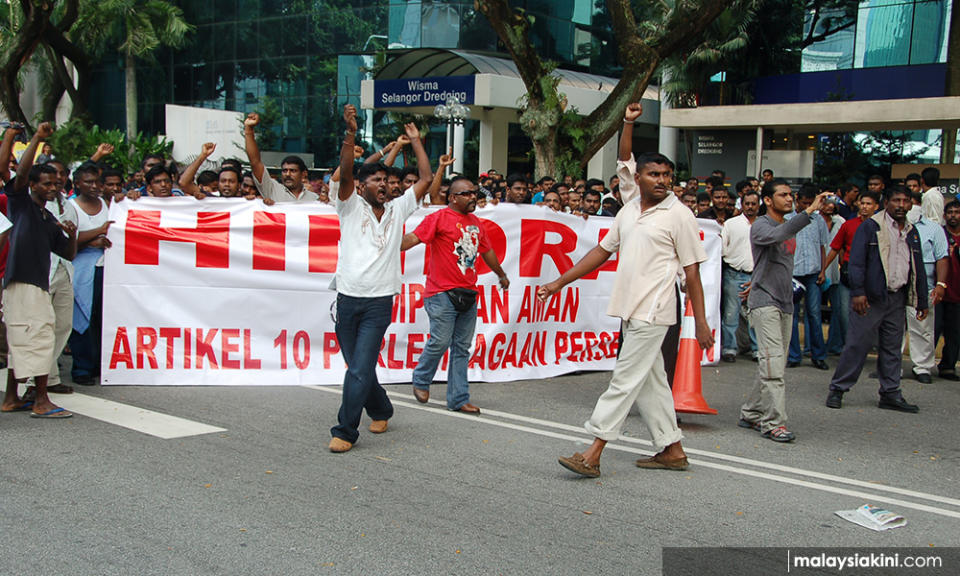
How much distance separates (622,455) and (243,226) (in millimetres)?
4342

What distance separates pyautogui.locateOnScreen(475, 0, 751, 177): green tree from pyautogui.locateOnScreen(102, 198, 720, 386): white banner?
5.96 m

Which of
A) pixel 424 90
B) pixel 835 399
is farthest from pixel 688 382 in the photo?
pixel 424 90

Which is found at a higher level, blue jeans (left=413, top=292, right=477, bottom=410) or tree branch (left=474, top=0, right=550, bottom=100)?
tree branch (left=474, top=0, right=550, bottom=100)

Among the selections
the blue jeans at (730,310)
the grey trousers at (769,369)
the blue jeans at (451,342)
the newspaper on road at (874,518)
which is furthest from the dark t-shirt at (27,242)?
the blue jeans at (730,310)

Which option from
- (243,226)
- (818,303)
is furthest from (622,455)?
(818,303)

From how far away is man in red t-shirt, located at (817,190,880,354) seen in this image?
981 cm

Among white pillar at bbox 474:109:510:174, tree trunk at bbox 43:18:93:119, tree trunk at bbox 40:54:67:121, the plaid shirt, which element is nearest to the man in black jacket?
the plaid shirt

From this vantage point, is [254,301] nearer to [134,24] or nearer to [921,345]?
[921,345]

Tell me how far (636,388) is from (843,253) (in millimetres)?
6268

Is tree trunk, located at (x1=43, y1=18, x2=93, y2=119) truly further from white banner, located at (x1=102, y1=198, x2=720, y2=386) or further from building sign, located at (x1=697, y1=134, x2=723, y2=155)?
white banner, located at (x1=102, y1=198, x2=720, y2=386)

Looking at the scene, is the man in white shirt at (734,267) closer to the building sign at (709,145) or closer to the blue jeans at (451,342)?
the blue jeans at (451,342)

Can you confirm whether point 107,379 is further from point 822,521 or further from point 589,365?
point 822,521

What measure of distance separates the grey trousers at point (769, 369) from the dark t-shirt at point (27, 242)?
5.35 meters

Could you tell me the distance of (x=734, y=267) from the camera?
35.6 ft
